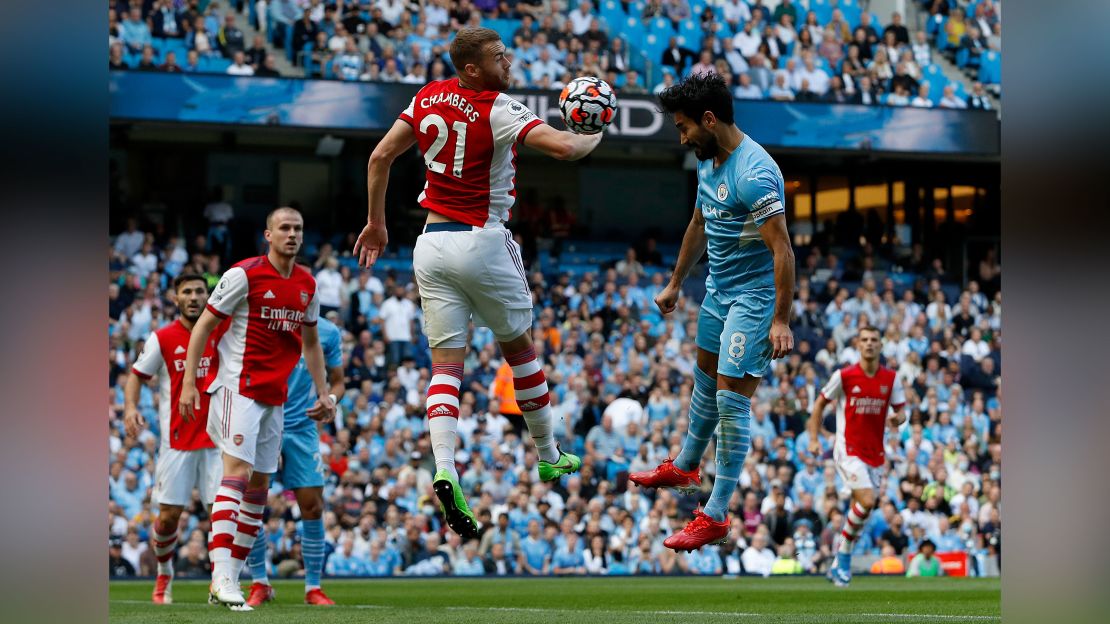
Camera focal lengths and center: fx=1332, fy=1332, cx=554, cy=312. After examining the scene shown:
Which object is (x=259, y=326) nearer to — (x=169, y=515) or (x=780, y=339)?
(x=169, y=515)

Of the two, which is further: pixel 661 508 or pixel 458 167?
pixel 661 508

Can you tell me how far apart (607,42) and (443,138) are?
18.3m

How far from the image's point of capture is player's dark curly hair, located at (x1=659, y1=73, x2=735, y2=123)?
7.18 metres

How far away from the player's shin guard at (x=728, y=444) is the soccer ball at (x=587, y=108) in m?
1.87

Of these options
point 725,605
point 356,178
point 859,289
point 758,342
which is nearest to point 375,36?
point 356,178

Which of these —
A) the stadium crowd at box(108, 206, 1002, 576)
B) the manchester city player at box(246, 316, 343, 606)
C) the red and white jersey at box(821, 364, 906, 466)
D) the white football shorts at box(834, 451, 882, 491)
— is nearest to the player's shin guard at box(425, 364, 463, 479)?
the manchester city player at box(246, 316, 343, 606)

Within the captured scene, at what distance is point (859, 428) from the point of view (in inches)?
558

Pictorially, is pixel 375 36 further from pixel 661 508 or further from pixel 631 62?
pixel 661 508

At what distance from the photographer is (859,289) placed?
78.3ft

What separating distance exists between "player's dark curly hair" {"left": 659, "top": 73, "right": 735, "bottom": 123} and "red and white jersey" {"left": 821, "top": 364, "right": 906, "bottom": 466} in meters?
7.30

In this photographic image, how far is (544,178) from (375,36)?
578 centimetres

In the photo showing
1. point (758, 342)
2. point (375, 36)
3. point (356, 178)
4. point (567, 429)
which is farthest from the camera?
point (356, 178)

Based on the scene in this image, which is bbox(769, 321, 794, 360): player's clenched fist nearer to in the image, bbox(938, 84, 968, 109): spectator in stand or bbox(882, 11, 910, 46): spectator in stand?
bbox(938, 84, 968, 109): spectator in stand

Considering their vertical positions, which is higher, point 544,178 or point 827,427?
point 544,178
